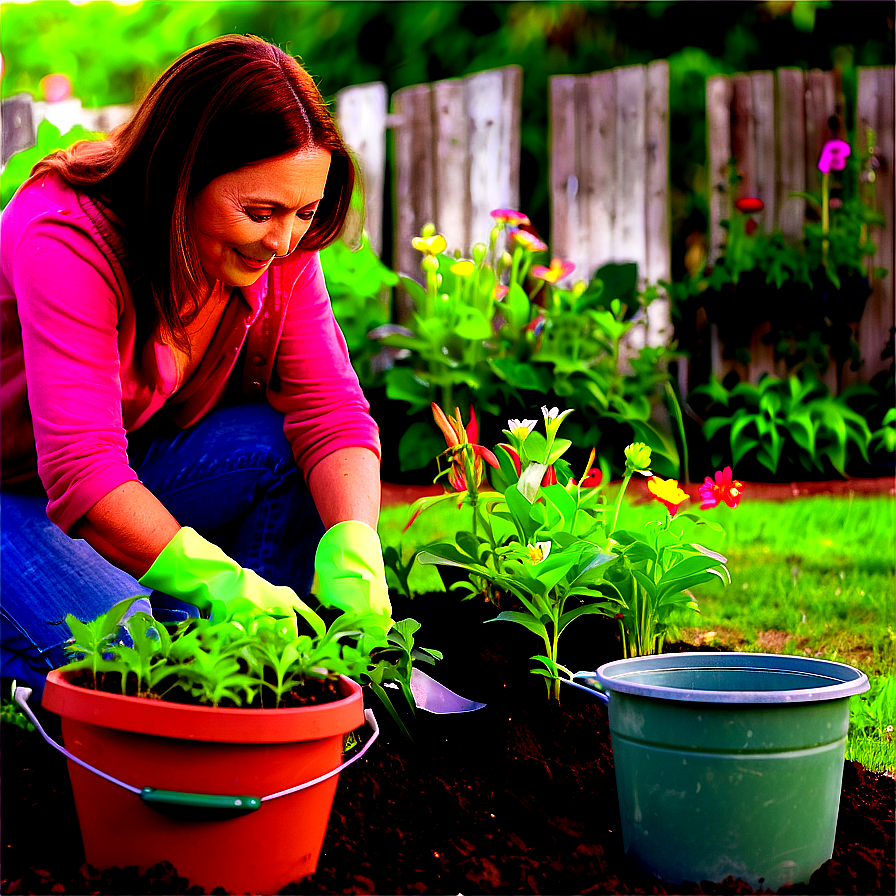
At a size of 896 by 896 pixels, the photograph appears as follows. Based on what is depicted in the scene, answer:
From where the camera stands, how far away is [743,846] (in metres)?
1.25

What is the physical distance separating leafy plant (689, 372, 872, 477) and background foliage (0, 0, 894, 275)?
39.3 inches

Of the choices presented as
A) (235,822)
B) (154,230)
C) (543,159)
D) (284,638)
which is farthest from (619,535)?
(543,159)

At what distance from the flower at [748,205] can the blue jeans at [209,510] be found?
3.37 meters

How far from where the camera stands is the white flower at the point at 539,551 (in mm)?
1647

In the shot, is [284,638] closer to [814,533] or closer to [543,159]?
[814,533]

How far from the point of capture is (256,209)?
1566mm

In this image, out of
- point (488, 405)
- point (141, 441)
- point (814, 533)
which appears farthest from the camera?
point (488, 405)

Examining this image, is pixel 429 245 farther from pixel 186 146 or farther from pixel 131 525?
pixel 131 525

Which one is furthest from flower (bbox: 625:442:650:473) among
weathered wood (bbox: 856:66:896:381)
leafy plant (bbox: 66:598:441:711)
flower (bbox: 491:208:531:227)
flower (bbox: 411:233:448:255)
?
weathered wood (bbox: 856:66:896:381)

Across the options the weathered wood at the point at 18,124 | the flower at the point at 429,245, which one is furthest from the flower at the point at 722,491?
the weathered wood at the point at 18,124

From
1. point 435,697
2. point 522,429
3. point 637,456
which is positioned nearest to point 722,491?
point 637,456

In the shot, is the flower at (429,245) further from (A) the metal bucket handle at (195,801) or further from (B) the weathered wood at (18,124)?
(B) the weathered wood at (18,124)

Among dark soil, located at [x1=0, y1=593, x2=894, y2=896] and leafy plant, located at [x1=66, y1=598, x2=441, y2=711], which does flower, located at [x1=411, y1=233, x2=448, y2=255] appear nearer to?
dark soil, located at [x1=0, y1=593, x2=894, y2=896]

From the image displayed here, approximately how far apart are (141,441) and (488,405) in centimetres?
205
